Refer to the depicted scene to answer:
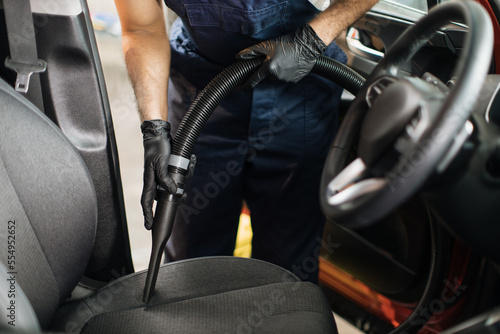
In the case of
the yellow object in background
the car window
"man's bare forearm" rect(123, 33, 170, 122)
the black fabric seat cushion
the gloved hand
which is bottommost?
the yellow object in background

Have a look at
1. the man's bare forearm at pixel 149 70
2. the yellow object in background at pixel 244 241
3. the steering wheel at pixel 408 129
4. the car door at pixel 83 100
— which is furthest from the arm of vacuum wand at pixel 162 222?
the yellow object in background at pixel 244 241

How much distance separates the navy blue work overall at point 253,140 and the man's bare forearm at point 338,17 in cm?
6

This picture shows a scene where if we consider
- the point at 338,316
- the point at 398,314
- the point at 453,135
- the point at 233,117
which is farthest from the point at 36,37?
the point at 338,316

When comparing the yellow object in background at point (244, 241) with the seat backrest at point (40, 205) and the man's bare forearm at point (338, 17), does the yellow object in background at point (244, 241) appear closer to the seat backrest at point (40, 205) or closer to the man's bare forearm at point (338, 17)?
the man's bare forearm at point (338, 17)

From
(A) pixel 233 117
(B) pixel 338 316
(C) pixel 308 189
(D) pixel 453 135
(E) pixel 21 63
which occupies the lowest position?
(B) pixel 338 316

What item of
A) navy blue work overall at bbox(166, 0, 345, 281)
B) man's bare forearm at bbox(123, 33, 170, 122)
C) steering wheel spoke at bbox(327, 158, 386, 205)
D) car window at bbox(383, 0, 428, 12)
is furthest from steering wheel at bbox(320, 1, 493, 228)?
car window at bbox(383, 0, 428, 12)

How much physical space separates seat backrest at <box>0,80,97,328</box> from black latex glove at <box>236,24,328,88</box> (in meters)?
0.49

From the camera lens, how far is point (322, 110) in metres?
1.35

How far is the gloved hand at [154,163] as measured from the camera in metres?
1.08

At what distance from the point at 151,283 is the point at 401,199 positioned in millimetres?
618

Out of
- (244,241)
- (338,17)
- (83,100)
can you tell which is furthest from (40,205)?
(244,241)

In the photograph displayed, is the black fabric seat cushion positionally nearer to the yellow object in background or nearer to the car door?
the car door

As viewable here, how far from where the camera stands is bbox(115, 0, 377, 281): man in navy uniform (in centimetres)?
119

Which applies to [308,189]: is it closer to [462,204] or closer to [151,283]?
[151,283]
